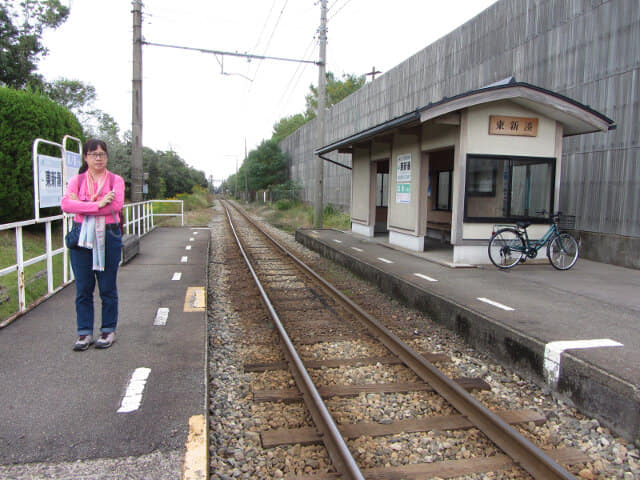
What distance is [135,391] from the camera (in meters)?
3.65

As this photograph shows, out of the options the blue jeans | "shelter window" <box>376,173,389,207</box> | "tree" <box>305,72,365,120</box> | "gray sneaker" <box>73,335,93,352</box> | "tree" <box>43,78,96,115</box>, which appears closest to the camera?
the blue jeans

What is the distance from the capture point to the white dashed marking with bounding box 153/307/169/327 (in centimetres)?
550

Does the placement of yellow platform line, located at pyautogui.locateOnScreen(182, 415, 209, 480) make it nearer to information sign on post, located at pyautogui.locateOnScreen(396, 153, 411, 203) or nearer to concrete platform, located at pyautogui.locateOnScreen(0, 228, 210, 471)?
concrete platform, located at pyautogui.locateOnScreen(0, 228, 210, 471)

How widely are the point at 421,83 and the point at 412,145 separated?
6.55m

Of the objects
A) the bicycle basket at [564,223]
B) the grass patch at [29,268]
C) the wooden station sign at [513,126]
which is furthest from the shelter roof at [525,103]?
the grass patch at [29,268]

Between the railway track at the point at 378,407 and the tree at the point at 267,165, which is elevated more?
the tree at the point at 267,165

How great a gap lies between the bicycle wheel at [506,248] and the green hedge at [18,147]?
10527mm

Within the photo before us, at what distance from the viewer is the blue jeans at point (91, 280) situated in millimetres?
4332

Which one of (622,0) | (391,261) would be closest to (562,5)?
(622,0)

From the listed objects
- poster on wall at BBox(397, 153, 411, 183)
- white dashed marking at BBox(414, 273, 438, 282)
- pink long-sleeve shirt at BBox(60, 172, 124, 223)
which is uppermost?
poster on wall at BBox(397, 153, 411, 183)

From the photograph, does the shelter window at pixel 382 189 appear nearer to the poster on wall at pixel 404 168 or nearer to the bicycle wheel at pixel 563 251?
the poster on wall at pixel 404 168

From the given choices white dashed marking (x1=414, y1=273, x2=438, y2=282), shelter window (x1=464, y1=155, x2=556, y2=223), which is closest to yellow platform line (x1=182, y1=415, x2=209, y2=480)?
white dashed marking (x1=414, y1=273, x2=438, y2=282)

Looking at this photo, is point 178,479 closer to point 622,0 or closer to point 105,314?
point 105,314

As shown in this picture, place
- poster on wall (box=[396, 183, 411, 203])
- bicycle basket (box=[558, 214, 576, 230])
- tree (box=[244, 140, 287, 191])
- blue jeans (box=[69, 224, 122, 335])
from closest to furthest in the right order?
blue jeans (box=[69, 224, 122, 335]), bicycle basket (box=[558, 214, 576, 230]), poster on wall (box=[396, 183, 411, 203]), tree (box=[244, 140, 287, 191])
